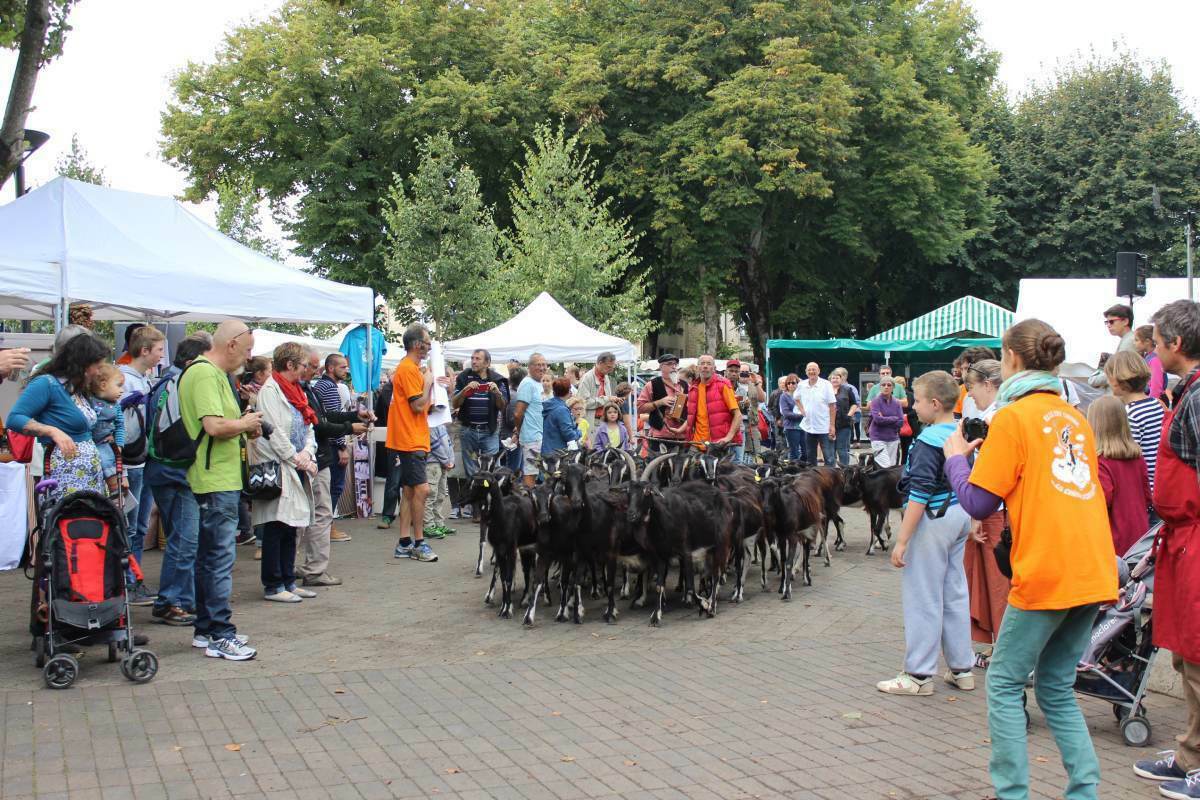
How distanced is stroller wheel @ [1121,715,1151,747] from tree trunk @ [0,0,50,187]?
766 cm

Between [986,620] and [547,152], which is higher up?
[547,152]

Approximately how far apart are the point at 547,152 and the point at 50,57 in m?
21.2

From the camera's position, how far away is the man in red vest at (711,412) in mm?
11875

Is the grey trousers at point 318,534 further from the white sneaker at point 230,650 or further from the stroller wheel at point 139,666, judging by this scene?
the stroller wheel at point 139,666

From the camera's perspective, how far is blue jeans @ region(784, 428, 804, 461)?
1891 cm

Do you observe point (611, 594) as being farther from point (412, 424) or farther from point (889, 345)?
point (889, 345)

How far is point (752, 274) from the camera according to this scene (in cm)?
3681

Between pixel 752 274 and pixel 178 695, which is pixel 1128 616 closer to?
pixel 178 695

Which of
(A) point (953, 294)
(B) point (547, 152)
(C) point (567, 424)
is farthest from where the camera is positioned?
(A) point (953, 294)

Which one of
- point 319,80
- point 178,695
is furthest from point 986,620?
point 319,80

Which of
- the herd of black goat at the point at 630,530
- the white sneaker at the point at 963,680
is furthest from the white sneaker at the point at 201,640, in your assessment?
the white sneaker at the point at 963,680

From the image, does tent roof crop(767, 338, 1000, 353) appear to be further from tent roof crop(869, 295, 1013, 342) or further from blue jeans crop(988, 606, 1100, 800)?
blue jeans crop(988, 606, 1100, 800)

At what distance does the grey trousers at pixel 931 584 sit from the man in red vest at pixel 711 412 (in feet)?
17.6

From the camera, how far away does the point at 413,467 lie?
10.6 meters
